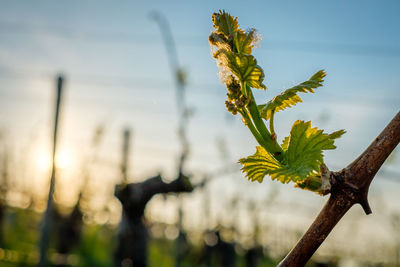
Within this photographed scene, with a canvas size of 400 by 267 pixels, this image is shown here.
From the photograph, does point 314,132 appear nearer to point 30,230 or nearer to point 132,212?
point 132,212

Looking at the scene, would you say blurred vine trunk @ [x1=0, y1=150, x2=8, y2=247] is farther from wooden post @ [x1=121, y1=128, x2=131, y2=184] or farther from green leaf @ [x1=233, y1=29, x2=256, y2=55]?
green leaf @ [x1=233, y1=29, x2=256, y2=55]

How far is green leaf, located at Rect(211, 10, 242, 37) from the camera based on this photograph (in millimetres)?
682

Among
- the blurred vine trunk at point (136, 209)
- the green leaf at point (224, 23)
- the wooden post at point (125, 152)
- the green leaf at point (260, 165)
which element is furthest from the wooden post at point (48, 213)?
the green leaf at point (224, 23)

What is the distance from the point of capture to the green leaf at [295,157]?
0.74m

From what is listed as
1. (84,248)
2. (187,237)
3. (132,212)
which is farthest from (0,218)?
(132,212)

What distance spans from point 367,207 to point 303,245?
16cm

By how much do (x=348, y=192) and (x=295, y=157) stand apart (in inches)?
4.5

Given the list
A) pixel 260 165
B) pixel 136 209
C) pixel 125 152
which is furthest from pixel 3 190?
pixel 260 165

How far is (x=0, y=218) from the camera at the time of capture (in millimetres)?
12117

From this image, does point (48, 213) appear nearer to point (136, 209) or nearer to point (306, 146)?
point (136, 209)

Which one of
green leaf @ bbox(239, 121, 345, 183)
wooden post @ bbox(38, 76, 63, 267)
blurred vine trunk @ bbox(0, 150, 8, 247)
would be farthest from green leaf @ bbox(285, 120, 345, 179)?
blurred vine trunk @ bbox(0, 150, 8, 247)

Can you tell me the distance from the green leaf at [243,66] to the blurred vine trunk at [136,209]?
192 inches

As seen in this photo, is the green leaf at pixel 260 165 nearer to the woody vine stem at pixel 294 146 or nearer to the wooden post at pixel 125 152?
the woody vine stem at pixel 294 146

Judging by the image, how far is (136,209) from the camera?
5.75m
